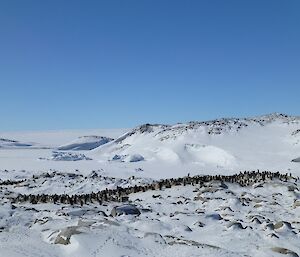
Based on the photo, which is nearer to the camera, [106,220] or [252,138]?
[106,220]

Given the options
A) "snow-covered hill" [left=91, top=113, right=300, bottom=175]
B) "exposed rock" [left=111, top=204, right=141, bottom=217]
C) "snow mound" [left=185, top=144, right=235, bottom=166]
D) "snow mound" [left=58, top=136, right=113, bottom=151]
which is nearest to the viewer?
"exposed rock" [left=111, top=204, right=141, bottom=217]

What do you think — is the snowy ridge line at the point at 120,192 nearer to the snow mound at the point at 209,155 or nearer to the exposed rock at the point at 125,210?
the exposed rock at the point at 125,210

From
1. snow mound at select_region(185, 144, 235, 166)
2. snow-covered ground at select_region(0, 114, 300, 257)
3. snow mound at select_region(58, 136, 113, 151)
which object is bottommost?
Result: snow-covered ground at select_region(0, 114, 300, 257)

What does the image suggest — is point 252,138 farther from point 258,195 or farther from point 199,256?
point 199,256

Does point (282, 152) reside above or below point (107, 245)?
above

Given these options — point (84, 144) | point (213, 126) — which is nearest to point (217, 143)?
point (213, 126)

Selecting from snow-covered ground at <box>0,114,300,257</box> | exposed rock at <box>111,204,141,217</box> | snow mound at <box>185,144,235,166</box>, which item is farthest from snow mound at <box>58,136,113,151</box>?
exposed rock at <box>111,204,141,217</box>

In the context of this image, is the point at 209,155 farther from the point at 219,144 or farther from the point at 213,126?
the point at 213,126

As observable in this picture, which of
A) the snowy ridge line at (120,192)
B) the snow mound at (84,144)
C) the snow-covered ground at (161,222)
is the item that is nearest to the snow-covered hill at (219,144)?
the snow mound at (84,144)

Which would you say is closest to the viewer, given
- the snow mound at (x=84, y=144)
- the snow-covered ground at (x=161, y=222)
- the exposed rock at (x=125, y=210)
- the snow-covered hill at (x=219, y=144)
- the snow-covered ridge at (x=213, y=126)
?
the snow-covered ground at (x=161, y=222)

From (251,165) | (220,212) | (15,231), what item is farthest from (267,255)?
(251,165)

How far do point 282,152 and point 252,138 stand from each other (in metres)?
7.92

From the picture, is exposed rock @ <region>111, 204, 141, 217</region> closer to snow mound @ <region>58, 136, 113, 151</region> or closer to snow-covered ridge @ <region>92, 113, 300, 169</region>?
snow-covered ridge @ <region>92, 113, 300, 169</region>

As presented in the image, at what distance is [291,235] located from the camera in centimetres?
1148
